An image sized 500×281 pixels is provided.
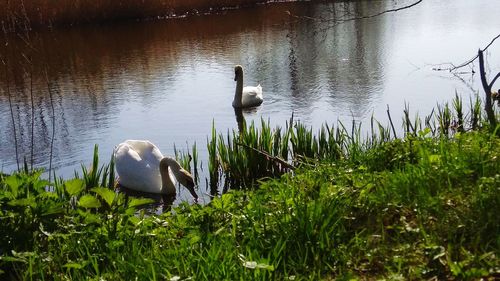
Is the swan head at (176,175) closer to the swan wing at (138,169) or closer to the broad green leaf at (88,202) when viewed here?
the swan wing at (138,169)

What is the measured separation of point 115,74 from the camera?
53.0 feet

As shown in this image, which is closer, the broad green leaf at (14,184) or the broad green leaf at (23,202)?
the broad green leaf at (23,202)

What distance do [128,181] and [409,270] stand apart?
6.00 meters

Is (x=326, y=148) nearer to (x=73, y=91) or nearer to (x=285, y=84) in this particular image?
(x=285, y=84)

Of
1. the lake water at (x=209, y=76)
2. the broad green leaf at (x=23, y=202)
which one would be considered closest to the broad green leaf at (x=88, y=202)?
the broad green leaf at (x=23, y=202)

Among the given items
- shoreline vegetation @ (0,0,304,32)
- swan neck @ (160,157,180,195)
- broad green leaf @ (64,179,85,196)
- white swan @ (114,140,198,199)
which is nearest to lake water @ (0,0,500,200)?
swan neck @ (160,157,180,195)

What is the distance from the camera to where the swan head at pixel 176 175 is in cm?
775

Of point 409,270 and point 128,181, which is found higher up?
point 409,270

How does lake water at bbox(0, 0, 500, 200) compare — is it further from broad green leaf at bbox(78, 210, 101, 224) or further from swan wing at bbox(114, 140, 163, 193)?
broad green leaf at bbox(78, 210, 101, 224)

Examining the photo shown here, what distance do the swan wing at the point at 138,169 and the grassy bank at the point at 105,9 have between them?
1479cm

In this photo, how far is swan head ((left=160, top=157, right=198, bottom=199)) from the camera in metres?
7.75

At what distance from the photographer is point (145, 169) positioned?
8469 millimetres

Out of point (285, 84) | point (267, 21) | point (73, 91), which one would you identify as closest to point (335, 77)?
point (285, 84)

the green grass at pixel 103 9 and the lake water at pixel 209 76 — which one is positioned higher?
the green grass at pixel 103 9
